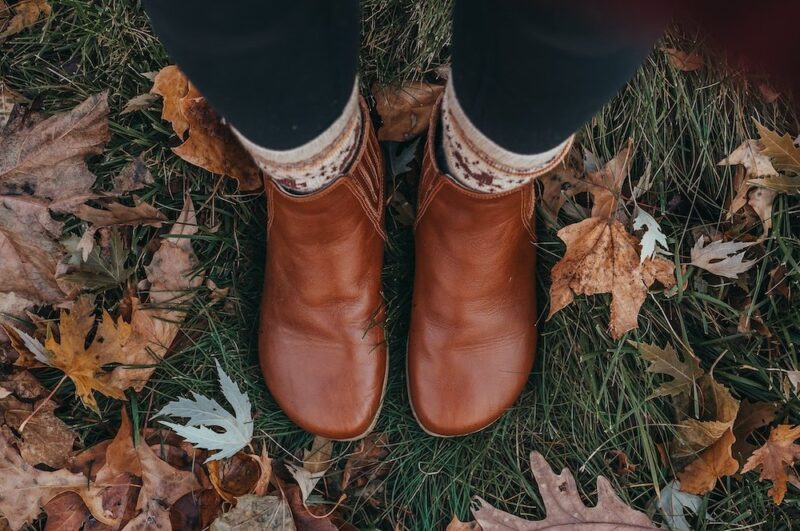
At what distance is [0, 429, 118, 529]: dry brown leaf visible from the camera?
1.31 metres

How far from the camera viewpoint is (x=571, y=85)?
67 cm

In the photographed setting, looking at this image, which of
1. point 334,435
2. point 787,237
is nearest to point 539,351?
point 334,435

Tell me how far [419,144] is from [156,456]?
0.84 m

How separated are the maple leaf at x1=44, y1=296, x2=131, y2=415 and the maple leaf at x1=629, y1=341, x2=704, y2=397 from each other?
1033 mm

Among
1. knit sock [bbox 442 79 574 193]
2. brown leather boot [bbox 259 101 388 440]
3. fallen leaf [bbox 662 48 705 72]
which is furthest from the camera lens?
fallen leaf [bbox 662 48 705 72]

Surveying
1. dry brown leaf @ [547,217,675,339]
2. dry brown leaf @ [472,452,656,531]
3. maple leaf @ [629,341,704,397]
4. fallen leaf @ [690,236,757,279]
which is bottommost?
dry brown leaf @ [472,452,656,531]

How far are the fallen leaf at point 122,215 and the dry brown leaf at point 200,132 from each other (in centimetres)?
14

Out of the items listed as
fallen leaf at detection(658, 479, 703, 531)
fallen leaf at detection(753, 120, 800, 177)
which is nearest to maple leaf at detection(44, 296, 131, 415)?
fallen leaf at detection(658, 479, 703, 531)

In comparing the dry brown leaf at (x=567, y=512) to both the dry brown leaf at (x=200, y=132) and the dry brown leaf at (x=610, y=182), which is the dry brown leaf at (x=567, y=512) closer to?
the dry brown leaf at (x=610, y=182)

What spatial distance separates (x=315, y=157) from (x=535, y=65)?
36 centimetres

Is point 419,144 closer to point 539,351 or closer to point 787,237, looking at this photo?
point 539,351

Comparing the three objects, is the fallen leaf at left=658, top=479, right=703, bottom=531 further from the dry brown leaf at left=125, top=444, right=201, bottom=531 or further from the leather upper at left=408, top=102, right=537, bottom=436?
the dry brown leaf at left=125, top=444, right=201, bottom=531

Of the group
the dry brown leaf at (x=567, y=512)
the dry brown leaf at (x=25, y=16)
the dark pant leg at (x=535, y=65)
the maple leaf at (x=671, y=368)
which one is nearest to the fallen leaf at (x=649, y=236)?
the maple leaf at (x=671, y=368)

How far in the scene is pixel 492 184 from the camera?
97cm
